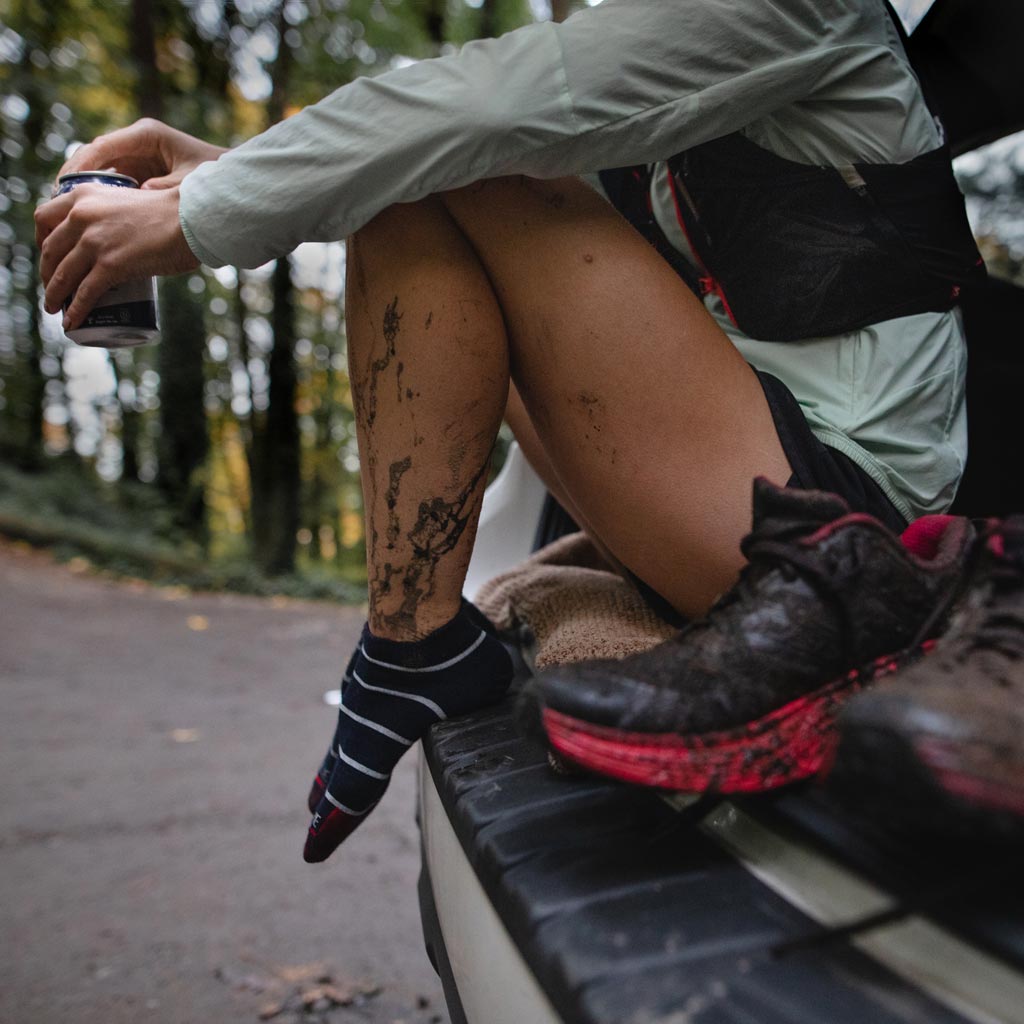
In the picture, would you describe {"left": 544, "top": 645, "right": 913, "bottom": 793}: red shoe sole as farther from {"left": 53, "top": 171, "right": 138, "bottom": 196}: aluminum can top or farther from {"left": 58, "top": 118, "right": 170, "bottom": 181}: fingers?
Result: {"left": 58, "top": 118, "right": 170, "bottom": 181}: fingers

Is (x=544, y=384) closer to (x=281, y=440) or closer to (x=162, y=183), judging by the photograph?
(x=162, y=183)

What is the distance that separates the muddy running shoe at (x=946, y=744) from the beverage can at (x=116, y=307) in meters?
1.19

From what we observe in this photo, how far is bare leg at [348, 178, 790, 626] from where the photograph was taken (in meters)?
1.12

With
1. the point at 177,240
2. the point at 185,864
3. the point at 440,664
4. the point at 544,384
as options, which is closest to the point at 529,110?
the point at 544,384

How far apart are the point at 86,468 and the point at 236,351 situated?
9.02 feet

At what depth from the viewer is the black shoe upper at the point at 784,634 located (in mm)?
744

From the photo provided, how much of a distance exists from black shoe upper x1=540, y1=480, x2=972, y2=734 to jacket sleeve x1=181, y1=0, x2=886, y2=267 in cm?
56

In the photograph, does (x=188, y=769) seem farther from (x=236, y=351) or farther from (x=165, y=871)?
(x=236, y=351)

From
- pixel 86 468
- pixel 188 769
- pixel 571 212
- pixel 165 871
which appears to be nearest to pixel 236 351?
pixel 86 468

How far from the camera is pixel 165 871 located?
2.27 m

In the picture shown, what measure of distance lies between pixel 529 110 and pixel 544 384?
351 mm

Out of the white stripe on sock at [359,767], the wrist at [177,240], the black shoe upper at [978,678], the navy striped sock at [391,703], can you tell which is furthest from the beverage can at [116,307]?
the black shoe upper at [978,678]

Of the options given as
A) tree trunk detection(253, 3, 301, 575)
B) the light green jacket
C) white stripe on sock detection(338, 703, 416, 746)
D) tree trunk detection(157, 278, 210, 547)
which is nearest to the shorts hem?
the light green jacket

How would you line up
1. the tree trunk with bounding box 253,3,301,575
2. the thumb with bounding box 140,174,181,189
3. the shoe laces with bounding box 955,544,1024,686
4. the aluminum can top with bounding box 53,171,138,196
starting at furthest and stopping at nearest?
the tree trunk with bounding box 253,3,301,575 → the thumb with bounding box 140,174,181,189 → the aluminum can top with bounding box 53,171,138,196 → the shoe laces with bounding box 955,544,1024,686
